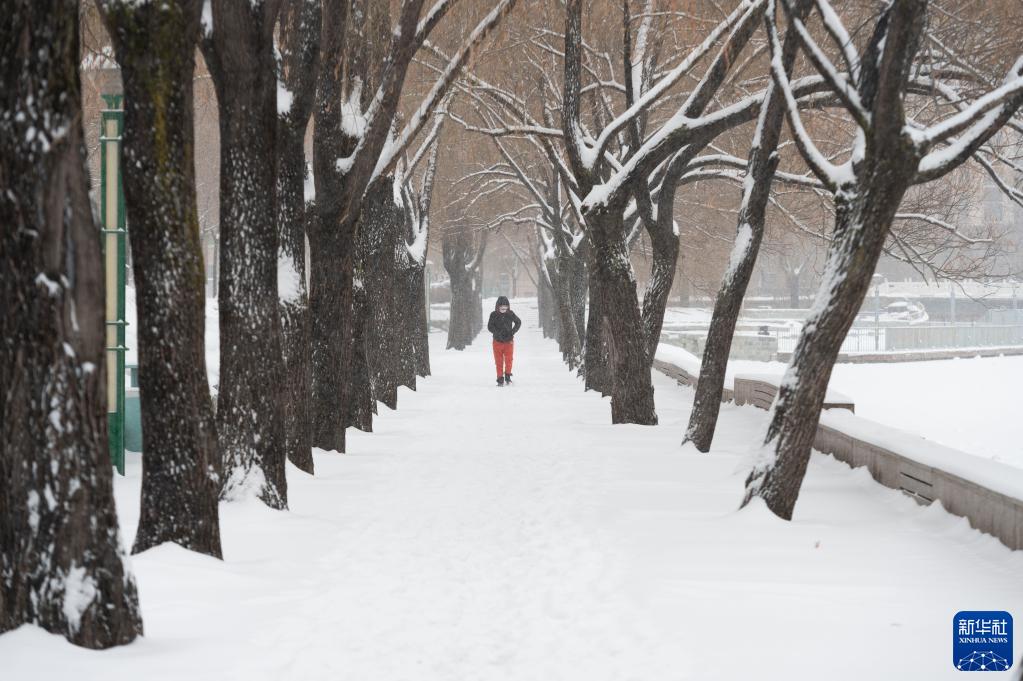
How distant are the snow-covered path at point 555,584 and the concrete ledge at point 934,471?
140 mm

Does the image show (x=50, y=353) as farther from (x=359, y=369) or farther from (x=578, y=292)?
(x=578, y=292)

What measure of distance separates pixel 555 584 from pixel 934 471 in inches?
137

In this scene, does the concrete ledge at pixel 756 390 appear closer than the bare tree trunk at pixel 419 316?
Yes

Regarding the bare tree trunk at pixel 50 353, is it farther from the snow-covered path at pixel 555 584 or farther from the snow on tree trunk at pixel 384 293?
the snow on tree trunk at pixel 384 293

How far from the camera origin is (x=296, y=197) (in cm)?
1010

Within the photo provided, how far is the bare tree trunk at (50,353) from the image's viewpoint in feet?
15.7

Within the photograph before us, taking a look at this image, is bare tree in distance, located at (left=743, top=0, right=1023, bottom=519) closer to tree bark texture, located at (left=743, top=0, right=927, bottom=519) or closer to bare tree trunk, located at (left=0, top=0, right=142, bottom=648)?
tree bark texture, located at (left=743, top=0, right=927, bottom=519)

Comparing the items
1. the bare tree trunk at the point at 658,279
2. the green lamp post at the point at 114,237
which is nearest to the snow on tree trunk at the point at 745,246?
the bare tree trunk at the point at 658,279

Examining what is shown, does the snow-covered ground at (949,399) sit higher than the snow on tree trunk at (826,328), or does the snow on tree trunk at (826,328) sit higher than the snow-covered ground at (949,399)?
the snow on tree trunk at (826,328)

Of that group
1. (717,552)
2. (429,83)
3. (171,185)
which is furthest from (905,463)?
(429,83)

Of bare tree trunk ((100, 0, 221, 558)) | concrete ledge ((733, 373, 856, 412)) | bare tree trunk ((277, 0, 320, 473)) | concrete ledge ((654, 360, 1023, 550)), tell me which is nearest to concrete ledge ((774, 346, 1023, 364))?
concrete ledge ((733, 373, 856, 412))

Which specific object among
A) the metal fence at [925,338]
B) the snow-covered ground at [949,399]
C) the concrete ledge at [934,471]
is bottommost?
the snow-covered ground at [949,399]

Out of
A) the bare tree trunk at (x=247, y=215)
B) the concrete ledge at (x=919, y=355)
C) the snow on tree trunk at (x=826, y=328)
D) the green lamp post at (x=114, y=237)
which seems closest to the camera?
the snow on tree trunk at (x=826, y=328)

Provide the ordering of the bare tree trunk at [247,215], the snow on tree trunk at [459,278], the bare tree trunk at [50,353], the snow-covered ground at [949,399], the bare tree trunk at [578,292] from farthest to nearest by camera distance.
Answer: the snow on tree trunk at [459,278] → the bare tree trunk at [578,292] → the snow-covered ground at [949,399] → the bare tree trunk at [247,215] → the bare tree trunk at [50,353]
